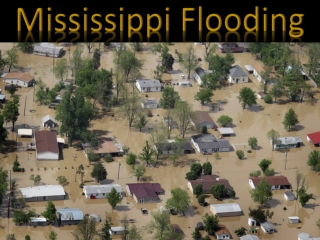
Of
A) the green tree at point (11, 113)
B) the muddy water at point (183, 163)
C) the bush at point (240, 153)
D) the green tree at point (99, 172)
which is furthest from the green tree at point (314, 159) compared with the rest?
the green tree at point (11, 113)

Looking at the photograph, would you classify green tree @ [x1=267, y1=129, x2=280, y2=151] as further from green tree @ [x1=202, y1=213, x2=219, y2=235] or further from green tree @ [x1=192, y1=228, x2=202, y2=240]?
green tree @ [x1=192, y1=228, x2=202, y2=240]

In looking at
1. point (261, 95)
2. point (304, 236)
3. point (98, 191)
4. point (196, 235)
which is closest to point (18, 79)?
point (98, 191)

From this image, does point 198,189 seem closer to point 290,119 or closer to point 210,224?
point 210,224

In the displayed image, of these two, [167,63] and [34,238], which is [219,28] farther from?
[167,63]

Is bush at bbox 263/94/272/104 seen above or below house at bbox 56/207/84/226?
above

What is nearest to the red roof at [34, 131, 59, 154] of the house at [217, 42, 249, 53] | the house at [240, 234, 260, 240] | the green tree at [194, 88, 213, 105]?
the green tree at [194, 88, 213, 105]
